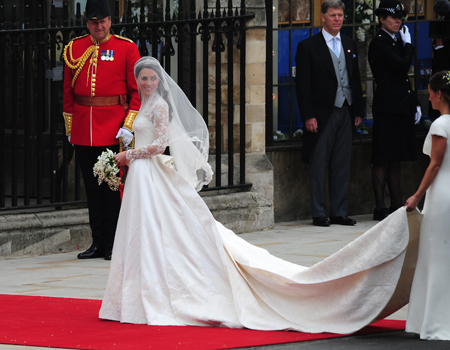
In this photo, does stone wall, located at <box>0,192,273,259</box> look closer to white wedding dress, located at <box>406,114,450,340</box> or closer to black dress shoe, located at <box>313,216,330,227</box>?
black dress shoe, located at <box>313,216,330,227</box>

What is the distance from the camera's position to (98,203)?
787cm

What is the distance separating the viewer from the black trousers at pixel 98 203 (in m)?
7.82

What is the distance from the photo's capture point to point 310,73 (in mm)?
9672

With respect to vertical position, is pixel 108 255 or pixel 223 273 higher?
pixel 223 273

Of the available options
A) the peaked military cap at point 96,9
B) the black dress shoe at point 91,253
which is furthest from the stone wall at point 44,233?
the peaked military cap at point 96,9

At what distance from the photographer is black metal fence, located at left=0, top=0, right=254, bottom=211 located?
812cm

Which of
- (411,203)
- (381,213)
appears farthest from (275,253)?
(411,203)

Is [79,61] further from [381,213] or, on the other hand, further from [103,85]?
[381,213]

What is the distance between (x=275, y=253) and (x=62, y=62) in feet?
8.31

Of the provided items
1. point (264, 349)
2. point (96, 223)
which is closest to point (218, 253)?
point (264, 349)

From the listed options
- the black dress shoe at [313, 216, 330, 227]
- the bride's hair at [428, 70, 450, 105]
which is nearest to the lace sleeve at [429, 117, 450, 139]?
the bride's hair at [428, 70, 450, 105]

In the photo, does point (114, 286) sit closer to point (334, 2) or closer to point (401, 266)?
point (401, 266)

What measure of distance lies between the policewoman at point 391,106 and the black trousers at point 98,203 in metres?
3.43

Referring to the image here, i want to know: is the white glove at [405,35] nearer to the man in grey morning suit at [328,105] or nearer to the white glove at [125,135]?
the man in grey morning suit at [328,105]
